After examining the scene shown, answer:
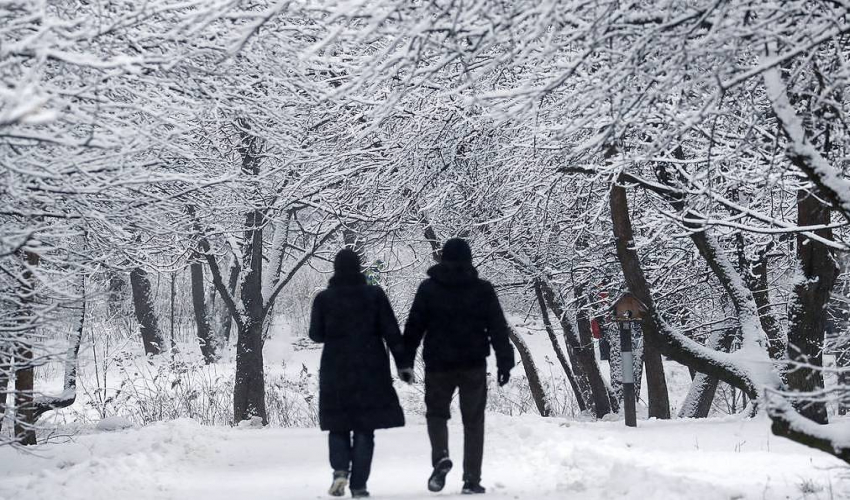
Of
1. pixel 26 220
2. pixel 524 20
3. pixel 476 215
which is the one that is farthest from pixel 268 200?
pixel 524 20

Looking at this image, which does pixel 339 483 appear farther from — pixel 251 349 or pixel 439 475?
pixel 251 349

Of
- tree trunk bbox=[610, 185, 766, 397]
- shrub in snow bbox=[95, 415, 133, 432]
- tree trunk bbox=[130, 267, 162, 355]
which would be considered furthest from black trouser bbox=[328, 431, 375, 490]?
tree trunk bbox=[130, 267, 162, 355]

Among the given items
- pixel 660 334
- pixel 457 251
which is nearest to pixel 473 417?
Result: pixel 457 251

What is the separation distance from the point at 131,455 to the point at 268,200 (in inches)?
237

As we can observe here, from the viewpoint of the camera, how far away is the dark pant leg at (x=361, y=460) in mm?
7230

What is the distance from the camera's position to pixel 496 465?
368 inches

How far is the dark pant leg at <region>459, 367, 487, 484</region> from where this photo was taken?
735cm

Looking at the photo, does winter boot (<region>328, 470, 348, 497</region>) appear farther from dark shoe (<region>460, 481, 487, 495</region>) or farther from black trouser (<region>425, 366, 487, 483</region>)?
dark shoe (<region>460, 481, 487, 495</region>)

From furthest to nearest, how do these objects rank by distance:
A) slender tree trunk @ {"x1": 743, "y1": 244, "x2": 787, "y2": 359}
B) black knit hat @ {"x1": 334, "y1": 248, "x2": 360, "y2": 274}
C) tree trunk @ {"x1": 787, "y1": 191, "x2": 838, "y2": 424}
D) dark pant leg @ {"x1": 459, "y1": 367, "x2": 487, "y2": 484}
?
slender tree trunk @ {"x1": 743, "y1": 244, "x2": 787, "y2": 359} → tree trunk @ {"x1": 787, "y1": 191, "x2": 838, "y2": 424} → black knit hat @ {"x1": 334, "y1": 248, "x2": 360, "y2": 274} → dark pant leg @ {"x1": 459, "y1": 367, "x2": 487, "y2": 484}

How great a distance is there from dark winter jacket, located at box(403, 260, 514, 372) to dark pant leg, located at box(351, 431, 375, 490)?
1.97 ft

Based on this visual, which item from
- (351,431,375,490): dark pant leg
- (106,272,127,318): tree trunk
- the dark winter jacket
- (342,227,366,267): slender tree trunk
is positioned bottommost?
(351,431,375,490): dark pant leg

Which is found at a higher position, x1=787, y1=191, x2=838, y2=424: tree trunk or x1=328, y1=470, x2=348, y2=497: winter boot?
x1=787, y1=191, x2=838, y2=424: tree trunk

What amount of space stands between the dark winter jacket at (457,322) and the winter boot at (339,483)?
883 mm

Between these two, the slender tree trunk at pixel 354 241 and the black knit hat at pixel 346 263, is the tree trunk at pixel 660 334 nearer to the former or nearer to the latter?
the black knit hat at pixel 346 263
